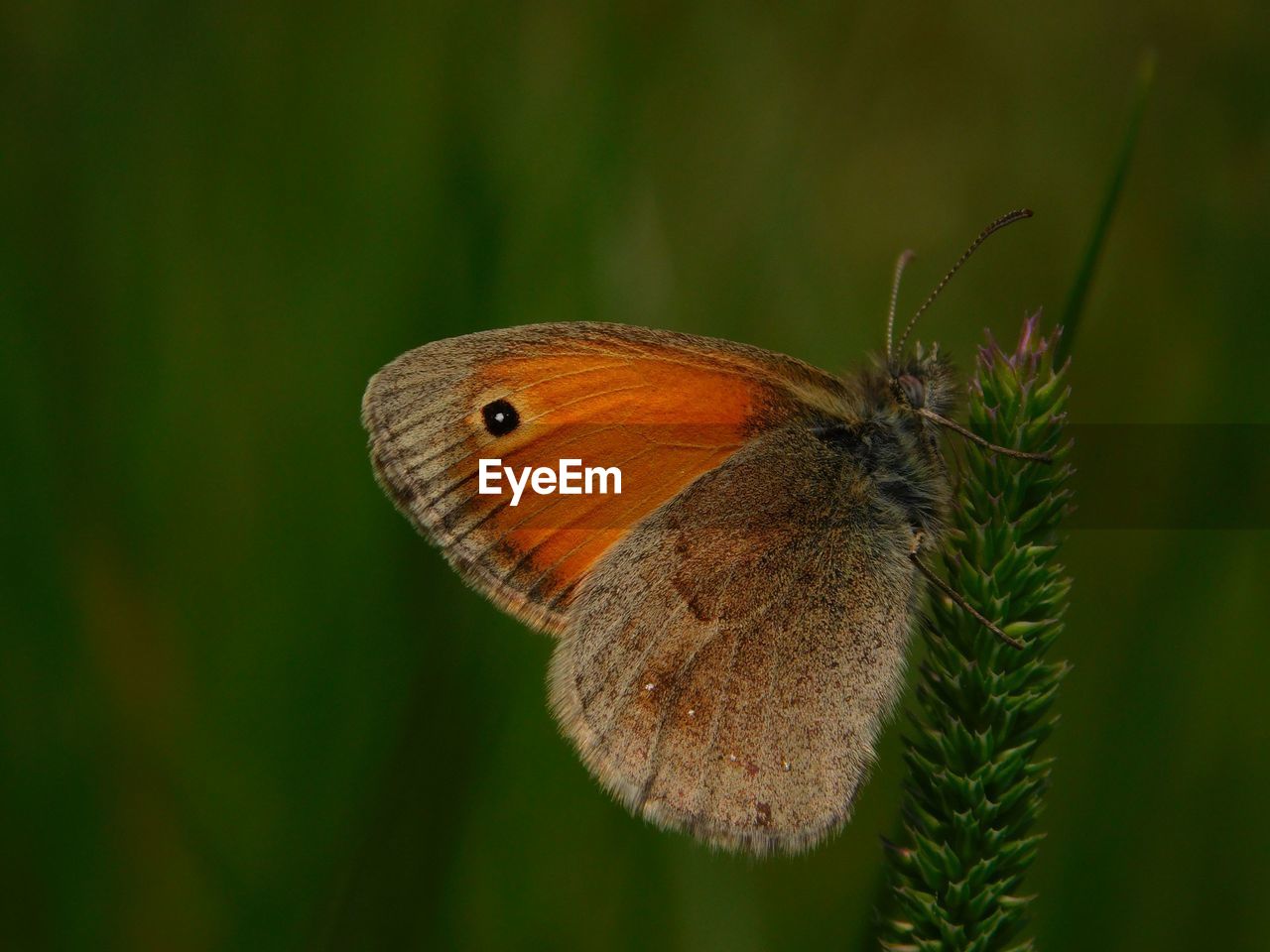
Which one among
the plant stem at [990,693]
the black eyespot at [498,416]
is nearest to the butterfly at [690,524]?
the black eyespot at [498,416]

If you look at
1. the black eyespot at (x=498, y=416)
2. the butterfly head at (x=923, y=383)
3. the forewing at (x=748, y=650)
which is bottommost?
the forewing at (x=748, y=650)

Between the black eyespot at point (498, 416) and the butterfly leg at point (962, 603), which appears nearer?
the butterfly leg at point (962, 603)

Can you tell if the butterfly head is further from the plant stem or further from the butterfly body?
the plant stem

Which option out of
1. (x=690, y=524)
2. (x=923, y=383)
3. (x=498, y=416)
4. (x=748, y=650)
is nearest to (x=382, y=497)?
(x=498, y=416)

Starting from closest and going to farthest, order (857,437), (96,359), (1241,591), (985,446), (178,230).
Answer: (985,446), (857,437), (1241,591), (96,359), (178,230)

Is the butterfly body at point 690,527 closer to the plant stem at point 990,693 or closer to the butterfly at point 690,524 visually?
the butterfly at point 690,524

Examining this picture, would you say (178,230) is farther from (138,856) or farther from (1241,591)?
(1241,591)

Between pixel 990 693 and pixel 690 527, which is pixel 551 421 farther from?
pixel 990 693

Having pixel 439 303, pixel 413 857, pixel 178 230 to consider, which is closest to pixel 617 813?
pixel 413 857
